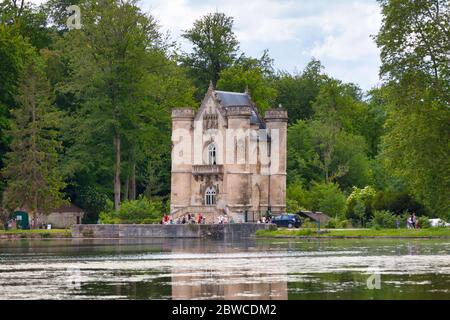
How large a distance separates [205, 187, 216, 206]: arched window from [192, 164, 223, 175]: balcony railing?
1108 mm

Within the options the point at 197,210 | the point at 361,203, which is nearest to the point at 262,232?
the point at 361,203

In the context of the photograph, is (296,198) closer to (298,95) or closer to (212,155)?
(212,155)

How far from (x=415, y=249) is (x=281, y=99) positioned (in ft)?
213

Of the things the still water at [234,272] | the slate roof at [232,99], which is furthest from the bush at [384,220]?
the slate roof at [232,99]

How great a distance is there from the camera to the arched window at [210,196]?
82.6 meters

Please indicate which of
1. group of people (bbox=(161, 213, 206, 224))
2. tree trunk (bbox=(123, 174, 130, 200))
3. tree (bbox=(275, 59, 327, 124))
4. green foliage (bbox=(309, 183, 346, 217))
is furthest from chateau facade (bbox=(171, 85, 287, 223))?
tree (bbox=(275, 59, 327, 124))

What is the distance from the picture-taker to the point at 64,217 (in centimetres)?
8656

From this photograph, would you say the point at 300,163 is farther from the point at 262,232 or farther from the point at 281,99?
the point at 262,232

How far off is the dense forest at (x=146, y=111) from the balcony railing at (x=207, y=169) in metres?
3.37

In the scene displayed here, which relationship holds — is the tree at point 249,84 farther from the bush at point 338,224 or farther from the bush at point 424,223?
the bush at point 424,223

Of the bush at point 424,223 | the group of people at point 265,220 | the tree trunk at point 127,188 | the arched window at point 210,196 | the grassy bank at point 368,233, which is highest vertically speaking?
the tree trunk at point 127,188

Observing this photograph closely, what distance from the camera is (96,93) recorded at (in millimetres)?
84125

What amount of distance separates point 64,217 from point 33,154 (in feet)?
28.6

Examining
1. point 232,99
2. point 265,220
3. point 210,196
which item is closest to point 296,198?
point 210,196
